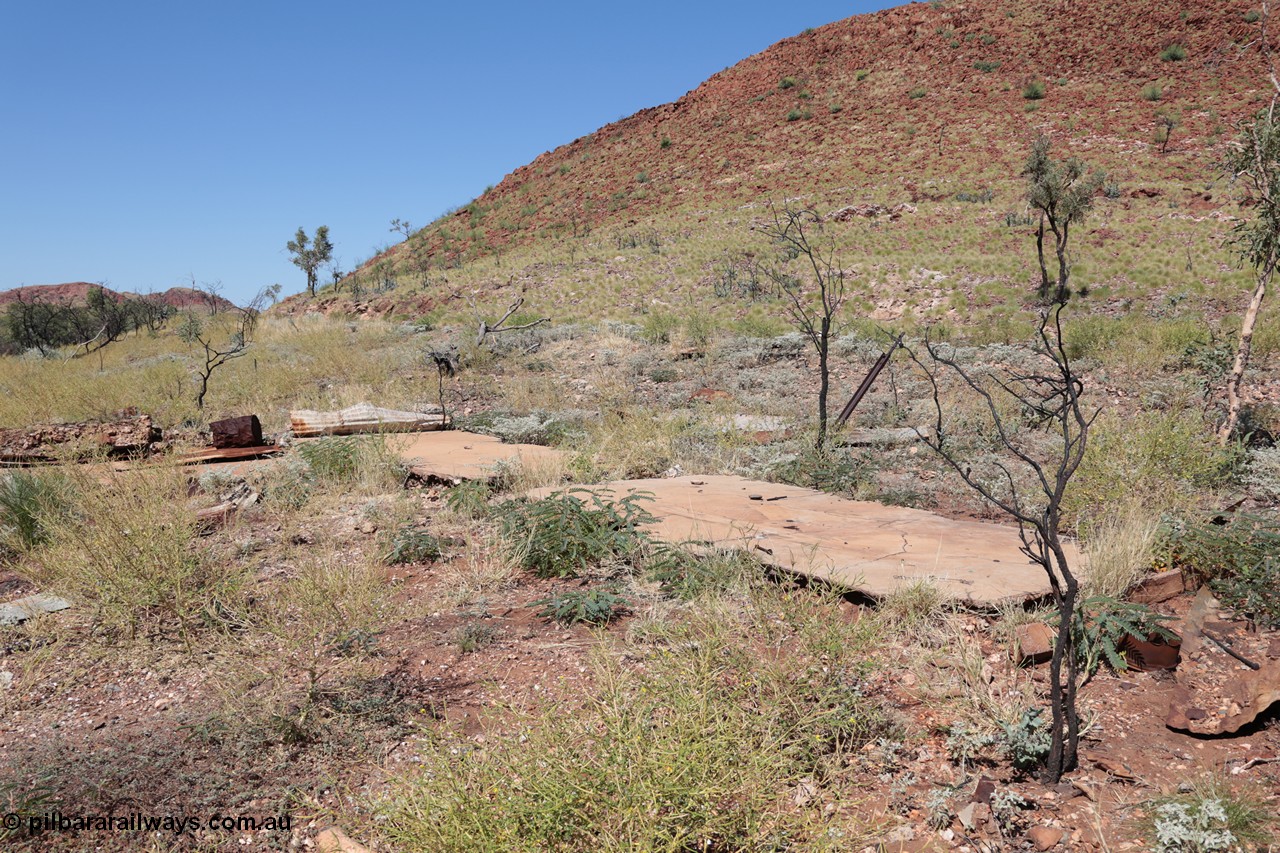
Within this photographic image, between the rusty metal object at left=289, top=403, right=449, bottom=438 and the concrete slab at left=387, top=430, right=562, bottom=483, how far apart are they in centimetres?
25

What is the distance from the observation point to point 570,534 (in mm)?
4383

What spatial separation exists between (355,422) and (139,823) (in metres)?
5.68

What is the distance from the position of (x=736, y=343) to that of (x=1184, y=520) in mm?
9628

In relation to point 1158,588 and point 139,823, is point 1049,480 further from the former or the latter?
point 139,823

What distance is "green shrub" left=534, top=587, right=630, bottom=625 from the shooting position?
360 cm

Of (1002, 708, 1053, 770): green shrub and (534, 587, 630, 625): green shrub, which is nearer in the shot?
(1002, 708, 1053, 770): green shrub

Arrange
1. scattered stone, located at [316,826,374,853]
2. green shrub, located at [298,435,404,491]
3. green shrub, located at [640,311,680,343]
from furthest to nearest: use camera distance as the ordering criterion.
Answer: green shrub, located at [640,311,680,343]
green shrub, located at [298,435,404,491]
scattered stone, located at [316,826,374,853]

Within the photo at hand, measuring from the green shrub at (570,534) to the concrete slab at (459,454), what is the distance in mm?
1315

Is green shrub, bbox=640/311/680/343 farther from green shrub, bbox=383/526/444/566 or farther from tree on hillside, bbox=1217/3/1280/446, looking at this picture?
green shrub, bbox=383/526/444/566

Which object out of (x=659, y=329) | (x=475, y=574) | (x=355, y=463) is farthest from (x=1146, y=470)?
(x=659, y=329)

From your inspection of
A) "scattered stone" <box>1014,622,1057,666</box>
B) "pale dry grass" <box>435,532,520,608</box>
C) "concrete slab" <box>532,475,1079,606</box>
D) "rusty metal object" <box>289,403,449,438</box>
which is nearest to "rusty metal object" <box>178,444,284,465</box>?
"rusty metal object" <box>289,403,449,438</box>

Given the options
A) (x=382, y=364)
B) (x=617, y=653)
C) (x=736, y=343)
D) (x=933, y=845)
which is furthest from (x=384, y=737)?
(x=736, y=343)

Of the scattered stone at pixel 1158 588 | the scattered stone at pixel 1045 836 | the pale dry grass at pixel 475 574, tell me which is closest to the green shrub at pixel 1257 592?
the scattered stone at pixel 1158 588

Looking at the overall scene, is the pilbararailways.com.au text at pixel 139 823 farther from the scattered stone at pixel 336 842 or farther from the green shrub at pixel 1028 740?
the green shrub at pixel 1028 740
